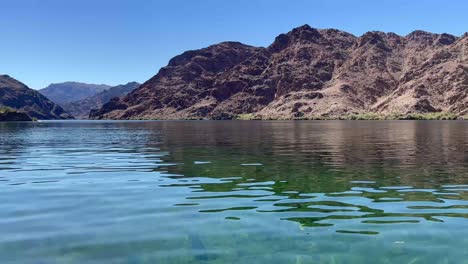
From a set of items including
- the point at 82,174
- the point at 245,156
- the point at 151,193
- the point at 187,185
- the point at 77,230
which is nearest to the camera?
the point at 77,230

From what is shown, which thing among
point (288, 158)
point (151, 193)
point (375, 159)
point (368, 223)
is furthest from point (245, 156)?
point (368, 223)

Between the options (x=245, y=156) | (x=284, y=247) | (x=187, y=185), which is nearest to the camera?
(x=284, y=247)

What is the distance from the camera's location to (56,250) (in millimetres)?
15070

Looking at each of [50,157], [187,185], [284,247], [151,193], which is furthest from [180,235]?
[50,157]

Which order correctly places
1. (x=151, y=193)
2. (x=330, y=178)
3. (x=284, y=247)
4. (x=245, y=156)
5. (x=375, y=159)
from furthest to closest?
(x=245, y=156)
(x=375, y=159)
(x=330, y=178)
(x=151, y=193)
(x=284, y=247)

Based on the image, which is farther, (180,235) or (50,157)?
(50,157)

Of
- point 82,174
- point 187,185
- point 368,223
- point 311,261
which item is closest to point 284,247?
point 311,261

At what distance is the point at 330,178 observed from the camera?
3219 cm

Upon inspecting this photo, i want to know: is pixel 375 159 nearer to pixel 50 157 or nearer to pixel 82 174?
pixel 82 174

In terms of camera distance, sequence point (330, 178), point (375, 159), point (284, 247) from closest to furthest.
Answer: point (284, 247), point (330, 178), point (375, 159)

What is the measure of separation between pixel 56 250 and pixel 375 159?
36.3 m

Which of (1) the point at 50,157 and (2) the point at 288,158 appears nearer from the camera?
(2) the point at 288,158

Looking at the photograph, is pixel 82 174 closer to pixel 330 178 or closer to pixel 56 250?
pixel 330 178

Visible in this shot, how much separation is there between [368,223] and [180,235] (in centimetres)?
751
